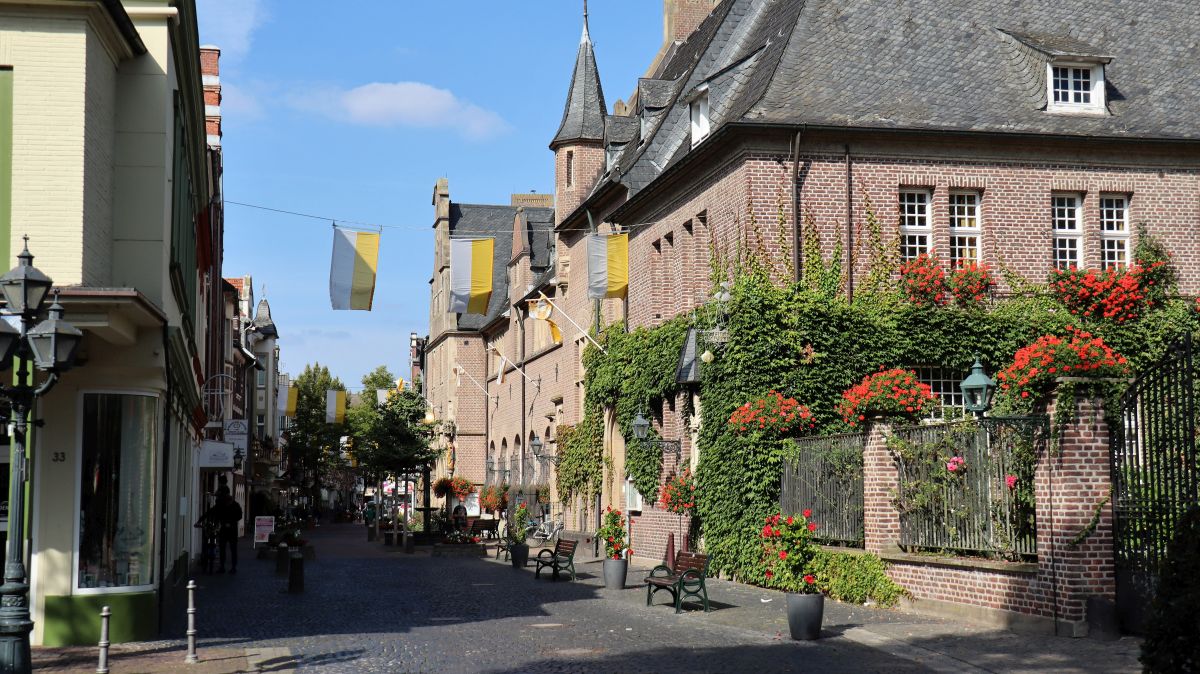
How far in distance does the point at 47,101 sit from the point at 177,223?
13.0 feet

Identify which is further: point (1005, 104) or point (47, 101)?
point (1005, 104)

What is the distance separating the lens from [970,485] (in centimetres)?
1752

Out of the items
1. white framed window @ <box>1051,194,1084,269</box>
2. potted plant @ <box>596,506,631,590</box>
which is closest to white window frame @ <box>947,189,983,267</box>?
white framed window @ <box>1051,194,1084,269</box>

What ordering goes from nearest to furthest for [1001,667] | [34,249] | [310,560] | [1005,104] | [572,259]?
1. [1001,667]
2. [34,249]
3. [1005,104]
4. [310,560]
5. [572,259]

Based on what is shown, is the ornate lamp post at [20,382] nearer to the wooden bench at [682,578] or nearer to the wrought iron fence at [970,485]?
the wooden bench at [682,578]

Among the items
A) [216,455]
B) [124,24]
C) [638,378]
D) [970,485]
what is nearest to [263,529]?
[216,455]

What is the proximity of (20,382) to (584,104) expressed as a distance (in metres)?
35.6

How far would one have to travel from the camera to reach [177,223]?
19.0m

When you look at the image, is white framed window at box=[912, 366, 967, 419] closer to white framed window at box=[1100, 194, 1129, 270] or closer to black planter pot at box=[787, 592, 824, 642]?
white framed window at box=[1100, 194, 1129, 270]

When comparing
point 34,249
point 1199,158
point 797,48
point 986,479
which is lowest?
point 986,479

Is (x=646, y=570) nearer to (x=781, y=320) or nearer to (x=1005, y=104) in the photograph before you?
(x=781, y=320)

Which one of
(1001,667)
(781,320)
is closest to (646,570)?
(781,320)

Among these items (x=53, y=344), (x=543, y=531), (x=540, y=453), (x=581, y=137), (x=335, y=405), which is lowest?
(x=543, y=531)

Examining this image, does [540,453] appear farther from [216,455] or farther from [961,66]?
[961,66]
